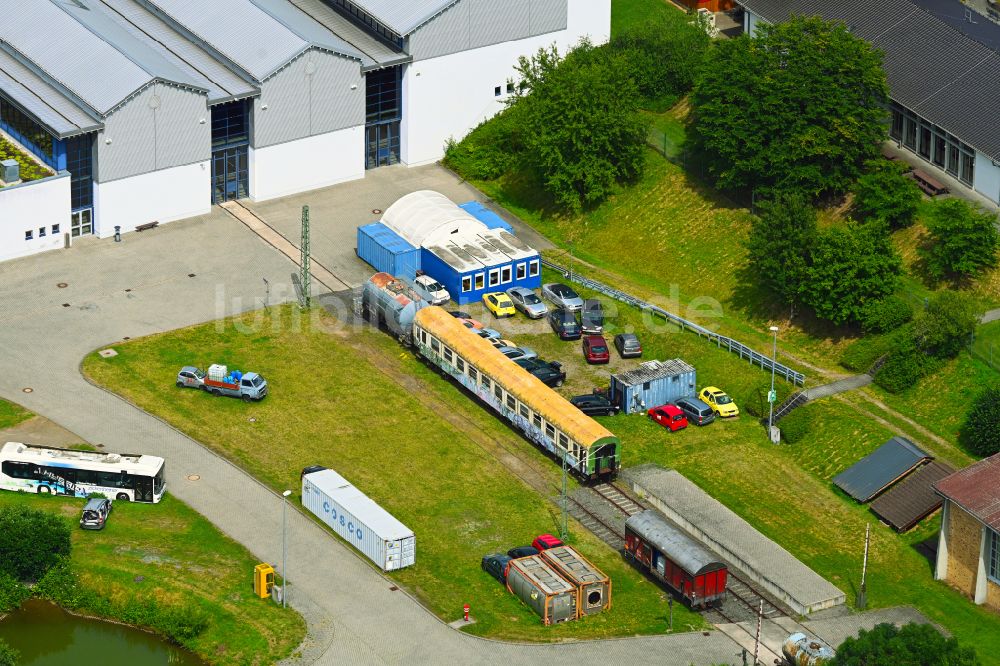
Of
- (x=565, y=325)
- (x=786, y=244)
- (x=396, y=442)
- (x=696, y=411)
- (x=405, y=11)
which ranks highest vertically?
(x=405, y=11)

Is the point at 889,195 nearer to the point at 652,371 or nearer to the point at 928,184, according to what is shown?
the point at 928,184

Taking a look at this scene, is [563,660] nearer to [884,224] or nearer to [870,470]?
[870,470]

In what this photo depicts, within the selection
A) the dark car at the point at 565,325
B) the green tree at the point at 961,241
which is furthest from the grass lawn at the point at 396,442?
the green tree at the point at 961,241

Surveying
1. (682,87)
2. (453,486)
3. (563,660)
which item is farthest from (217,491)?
(682,87)

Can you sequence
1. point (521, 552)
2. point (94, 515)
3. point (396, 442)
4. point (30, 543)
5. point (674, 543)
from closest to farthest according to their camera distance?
point (30, 543) < point (674, 543) < point (521, 552) < point (94, 515) < point (396, 442)

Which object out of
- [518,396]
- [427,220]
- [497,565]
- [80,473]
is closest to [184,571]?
[80,473]

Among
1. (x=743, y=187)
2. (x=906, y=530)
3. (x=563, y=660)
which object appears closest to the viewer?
(x=563, y=660)

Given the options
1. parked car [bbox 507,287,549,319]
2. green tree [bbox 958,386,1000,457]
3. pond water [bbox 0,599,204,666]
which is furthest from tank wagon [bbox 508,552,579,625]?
parked car [bbox 507,287,549,319]
